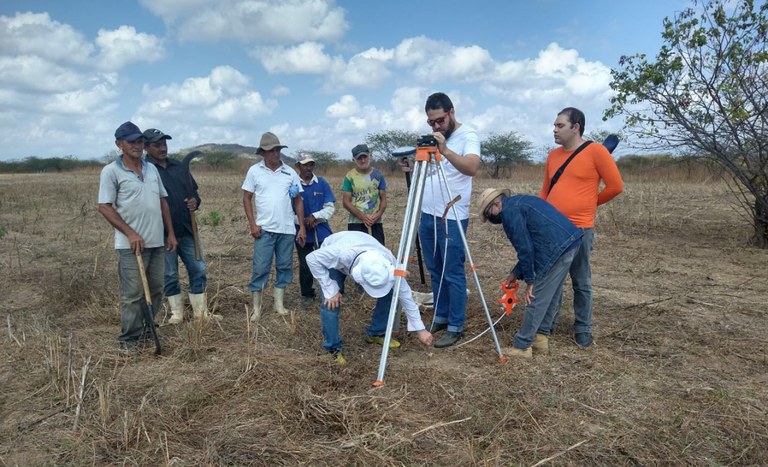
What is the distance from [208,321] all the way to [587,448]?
10.3ft

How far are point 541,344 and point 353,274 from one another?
1.67 metres

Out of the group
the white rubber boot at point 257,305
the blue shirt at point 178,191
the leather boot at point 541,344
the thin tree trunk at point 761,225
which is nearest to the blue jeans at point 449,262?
the leather boot at point 541,344

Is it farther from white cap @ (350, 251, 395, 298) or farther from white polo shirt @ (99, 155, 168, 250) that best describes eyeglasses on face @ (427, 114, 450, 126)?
white polo shirt @ (99, 155, 168, 250)

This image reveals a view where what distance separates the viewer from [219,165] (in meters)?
33.7

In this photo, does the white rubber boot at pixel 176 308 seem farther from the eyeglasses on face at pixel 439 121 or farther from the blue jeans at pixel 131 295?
the eyeglasses on face at pixel 439 121

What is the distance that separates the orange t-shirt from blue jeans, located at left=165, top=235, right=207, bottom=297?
3321 millimetres

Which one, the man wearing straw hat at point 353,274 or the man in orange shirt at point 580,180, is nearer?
the man wearing straw hat at point 353,274

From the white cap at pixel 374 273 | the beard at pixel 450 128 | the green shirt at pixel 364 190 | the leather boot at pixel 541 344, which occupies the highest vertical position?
the beard at pixel 450 128

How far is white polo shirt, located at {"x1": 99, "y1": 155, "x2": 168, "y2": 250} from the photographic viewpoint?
4.02m

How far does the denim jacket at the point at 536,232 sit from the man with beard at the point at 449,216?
40 centimetres

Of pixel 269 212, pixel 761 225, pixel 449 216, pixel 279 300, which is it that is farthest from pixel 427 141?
pixel 761 225

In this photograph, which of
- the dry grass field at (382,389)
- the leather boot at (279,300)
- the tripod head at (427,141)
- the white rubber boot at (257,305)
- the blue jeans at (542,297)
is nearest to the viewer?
the dry grass field at (382,389)

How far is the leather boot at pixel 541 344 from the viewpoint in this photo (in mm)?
4158

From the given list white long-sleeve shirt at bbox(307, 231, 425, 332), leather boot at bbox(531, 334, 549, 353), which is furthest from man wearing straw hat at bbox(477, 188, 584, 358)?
white long-sleeve shirt at bbox(307, 231, 425, 332)
